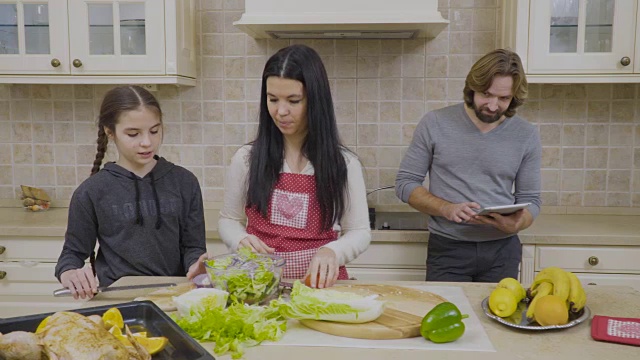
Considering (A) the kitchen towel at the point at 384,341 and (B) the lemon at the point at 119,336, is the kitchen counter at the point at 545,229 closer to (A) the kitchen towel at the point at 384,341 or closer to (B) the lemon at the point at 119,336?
(A) the kitchen towel at the point at 384,341

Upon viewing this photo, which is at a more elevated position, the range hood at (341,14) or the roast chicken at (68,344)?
the range hood at (341,14)

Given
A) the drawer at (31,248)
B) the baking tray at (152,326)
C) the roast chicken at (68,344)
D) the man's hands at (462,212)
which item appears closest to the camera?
the roast chicken at (68,344)

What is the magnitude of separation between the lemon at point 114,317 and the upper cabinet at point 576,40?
1932mm

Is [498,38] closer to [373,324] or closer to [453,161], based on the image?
[453,161]

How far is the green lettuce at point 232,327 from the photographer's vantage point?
117 centimetres

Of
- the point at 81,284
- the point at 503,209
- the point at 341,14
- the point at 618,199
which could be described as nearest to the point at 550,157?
the point at 618,199

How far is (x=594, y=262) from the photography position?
2.44 metres

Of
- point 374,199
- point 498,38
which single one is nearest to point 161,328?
point 374,199

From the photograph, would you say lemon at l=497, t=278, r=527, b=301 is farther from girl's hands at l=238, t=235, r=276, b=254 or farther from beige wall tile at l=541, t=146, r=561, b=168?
beige wall tile at l=541, t=146, r=561, b=168

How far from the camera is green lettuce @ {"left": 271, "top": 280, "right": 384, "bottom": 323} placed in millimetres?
1244

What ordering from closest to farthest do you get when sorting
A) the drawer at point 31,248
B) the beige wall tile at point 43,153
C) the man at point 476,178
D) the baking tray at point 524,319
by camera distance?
the baking tray at point 524,319
the man at point 476,178
the drawer at point 31,248
the beige wall tile at point 43,153

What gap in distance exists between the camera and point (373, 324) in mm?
1251

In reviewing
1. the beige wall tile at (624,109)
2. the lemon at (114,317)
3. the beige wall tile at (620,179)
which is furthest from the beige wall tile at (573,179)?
the lemon at (114,317)

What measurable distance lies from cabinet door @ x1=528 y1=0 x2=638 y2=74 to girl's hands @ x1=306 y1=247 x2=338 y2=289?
141 cm
